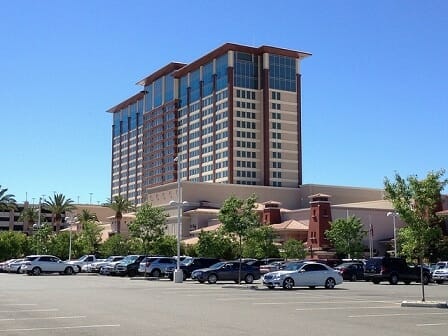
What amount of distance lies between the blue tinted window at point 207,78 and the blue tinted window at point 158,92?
23352mm

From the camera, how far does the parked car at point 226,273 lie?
4169 centimetres

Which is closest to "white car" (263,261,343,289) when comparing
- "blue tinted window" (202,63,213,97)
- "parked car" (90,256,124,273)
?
"parked car" (90,256,124,273)

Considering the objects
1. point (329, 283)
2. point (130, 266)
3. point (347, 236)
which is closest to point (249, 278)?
point (329, 283)

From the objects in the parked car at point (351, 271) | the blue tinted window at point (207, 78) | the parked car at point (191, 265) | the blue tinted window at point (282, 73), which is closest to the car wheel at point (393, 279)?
the parked car at point (351, 271)

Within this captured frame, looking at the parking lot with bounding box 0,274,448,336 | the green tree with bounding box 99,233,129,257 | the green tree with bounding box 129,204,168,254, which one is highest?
the green tree with bounding box 129,204,168,254

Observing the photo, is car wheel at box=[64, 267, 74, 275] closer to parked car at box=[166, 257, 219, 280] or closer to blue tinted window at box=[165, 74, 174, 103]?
parked car at box=[166, 257, 219, 280]

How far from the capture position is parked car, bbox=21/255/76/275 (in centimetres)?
5641

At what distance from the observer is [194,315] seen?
696 inches

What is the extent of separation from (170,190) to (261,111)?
3958 cm

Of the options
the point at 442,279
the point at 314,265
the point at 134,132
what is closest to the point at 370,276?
the point at 442,279

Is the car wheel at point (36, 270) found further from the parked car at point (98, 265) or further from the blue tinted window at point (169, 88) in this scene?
the blue tinted window at point (169, 88)

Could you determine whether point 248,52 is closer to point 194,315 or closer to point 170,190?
point 170,190

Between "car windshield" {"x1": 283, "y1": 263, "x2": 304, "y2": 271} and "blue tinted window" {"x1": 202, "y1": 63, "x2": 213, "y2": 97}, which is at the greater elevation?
"blue tinted window" {"x1": 202, "y1": 63, "x2": 213, "y2": 97}

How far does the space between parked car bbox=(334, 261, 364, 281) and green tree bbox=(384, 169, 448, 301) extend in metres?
26.0
